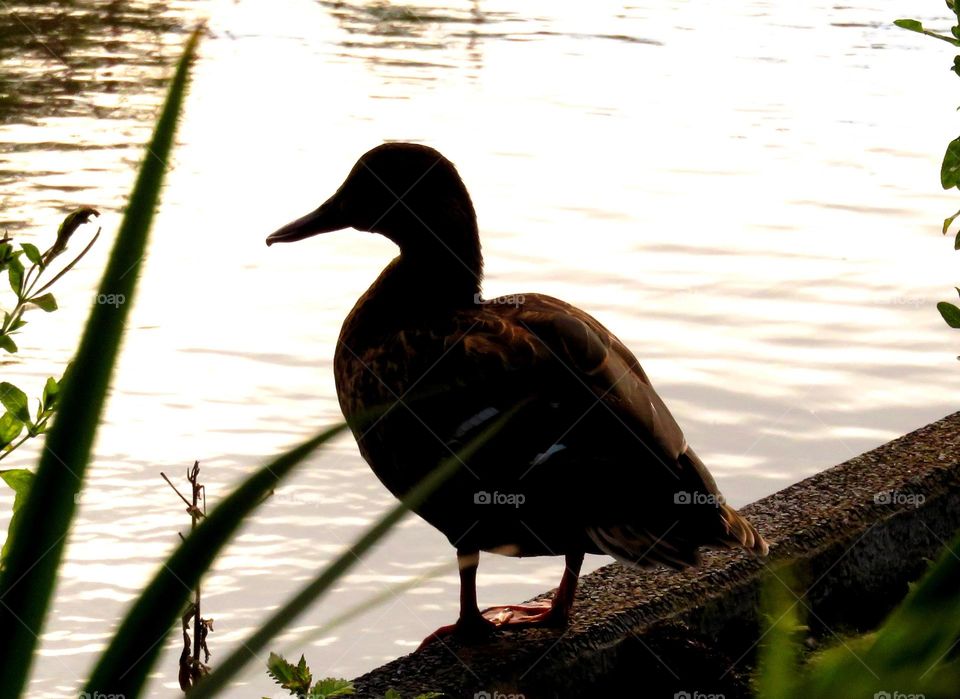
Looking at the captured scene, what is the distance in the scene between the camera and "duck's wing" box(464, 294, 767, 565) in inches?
113

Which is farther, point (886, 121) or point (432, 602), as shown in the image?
point (886, 121)

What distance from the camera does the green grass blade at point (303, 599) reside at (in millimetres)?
857

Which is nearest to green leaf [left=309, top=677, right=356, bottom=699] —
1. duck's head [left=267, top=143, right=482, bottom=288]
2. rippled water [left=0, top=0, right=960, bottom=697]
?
rippled water [left=0, top=0, right=960, bottom=697]

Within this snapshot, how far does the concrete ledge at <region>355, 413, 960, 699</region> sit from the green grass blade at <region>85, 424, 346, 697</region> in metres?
1.93

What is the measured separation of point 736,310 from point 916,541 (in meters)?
3.08

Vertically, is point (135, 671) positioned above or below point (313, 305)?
above

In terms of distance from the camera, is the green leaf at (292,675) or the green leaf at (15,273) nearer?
the green leaf at (15,273)

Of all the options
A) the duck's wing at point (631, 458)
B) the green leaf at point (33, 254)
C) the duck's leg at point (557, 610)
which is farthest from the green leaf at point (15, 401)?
the duck's leg at point (557, 610)

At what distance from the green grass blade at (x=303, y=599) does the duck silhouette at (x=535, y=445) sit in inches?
71.7

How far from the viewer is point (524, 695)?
9.11ft

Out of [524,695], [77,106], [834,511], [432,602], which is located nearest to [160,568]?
[524,695]

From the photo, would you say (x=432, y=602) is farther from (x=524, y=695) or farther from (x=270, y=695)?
(x=524, y=695)

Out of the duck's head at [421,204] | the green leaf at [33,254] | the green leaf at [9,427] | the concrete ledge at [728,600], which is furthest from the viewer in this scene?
the duck's head at [421,204]

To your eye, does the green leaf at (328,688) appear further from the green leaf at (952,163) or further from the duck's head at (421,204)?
the green leaf at (952,163)
